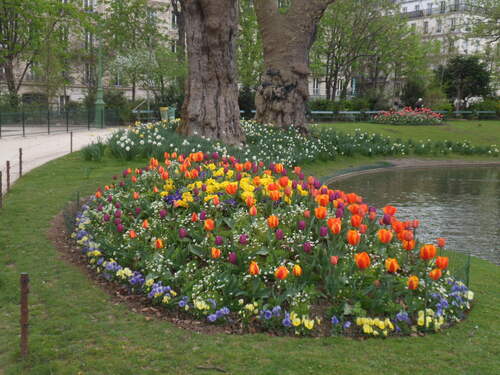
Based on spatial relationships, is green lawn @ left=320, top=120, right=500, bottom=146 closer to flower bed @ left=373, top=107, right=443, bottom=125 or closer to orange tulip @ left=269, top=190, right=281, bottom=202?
flower bed @ left=373, top=107, right=443, bottom=125

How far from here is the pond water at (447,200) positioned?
923cm

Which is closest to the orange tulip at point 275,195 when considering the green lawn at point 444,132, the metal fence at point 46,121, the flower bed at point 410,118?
the metal fence at point 46,121

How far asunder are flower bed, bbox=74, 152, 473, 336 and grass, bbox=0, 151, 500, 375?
22cm

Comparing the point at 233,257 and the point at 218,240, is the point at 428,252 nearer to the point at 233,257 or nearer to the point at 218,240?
the point at 233,257

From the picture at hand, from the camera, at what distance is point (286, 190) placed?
6.37m

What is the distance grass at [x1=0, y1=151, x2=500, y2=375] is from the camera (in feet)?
13.3

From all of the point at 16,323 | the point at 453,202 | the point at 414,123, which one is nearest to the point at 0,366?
the point at 16,323

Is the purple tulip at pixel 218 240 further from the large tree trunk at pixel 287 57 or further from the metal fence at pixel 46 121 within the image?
the metal fence at pixel 46 121

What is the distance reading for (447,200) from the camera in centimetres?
1328

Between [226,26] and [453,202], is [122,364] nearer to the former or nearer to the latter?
[453,202]

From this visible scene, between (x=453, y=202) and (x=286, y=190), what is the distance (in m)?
7.93

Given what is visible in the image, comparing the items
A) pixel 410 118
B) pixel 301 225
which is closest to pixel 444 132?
pixel 410 118

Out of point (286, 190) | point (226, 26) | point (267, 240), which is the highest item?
point (226, 26)

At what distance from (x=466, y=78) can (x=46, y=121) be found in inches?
1427
